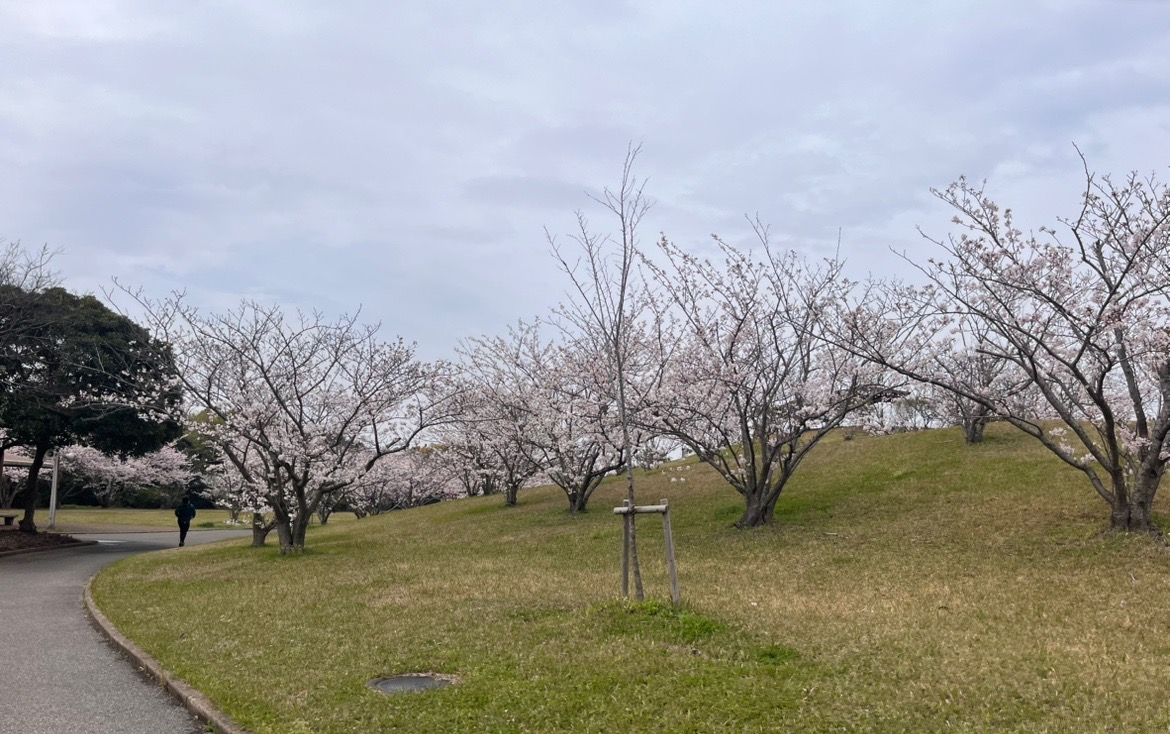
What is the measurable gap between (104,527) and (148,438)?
12.0 meters

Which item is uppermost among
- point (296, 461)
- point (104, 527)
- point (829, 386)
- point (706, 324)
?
point (706, 324)

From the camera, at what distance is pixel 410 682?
21.8 feet

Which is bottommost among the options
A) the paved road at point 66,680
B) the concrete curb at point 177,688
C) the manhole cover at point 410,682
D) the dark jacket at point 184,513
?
the paved road at point 66,680

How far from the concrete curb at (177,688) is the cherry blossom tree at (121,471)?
40.2 metres

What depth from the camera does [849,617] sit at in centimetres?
826

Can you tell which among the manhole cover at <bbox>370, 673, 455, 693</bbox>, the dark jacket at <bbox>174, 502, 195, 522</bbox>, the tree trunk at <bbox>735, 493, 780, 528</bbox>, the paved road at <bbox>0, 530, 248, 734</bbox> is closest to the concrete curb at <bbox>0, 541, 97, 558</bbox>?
the dark jacket at <bbox>174, 502, 195, 522</bbox>

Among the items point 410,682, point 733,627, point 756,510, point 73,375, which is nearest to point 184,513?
point 73,375

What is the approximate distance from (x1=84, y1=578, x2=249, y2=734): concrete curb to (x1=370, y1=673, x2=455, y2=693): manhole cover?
3.64 feet

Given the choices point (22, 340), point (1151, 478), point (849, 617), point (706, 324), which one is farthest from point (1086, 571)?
point (22, 340)

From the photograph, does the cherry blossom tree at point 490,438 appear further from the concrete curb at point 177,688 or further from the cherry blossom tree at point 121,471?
the cherry blossom tree at point 121,471

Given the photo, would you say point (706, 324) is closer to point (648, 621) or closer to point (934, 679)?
point (648, 621)

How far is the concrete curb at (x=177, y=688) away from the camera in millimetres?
5847

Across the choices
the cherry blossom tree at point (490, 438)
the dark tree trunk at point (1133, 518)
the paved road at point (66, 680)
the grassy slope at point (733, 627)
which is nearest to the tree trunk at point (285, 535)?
the grassy slope at point (733, 627)

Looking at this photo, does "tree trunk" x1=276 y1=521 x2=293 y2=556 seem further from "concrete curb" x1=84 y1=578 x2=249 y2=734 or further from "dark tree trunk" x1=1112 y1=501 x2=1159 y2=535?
"dark tree trunk" x1=1112 y1=501 x2=1159 y2=535
